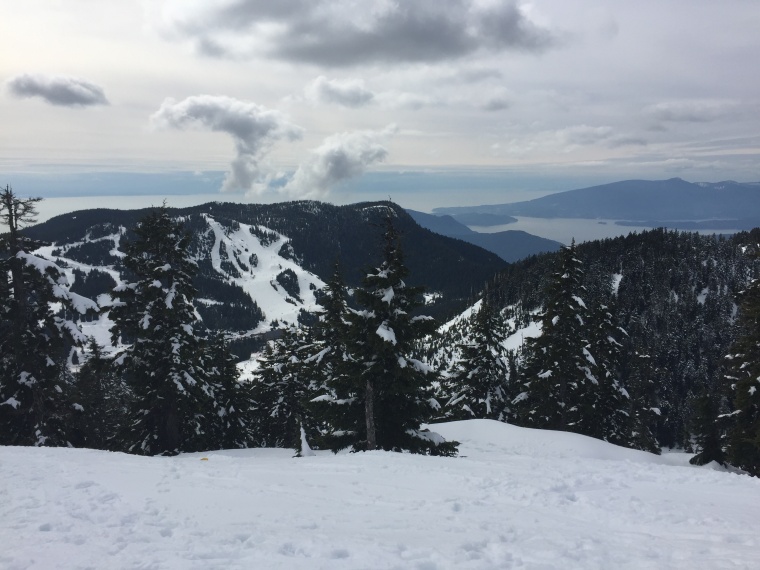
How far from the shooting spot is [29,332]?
1928 centimetres

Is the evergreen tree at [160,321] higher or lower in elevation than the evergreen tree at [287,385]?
higher

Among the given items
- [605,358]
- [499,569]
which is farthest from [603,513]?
[605,358]

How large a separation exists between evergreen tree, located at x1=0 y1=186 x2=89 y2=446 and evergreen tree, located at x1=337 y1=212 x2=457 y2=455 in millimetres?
12419

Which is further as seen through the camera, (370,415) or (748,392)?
(748,392)

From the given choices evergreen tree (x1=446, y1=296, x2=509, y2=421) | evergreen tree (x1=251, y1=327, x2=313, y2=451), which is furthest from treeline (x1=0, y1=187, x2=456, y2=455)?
evergreen tree (x1=446, y1=296, x2=509, y2=421)

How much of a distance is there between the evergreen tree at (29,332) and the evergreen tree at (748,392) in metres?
31.3

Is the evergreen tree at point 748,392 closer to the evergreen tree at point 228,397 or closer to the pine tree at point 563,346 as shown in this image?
the pine tree at point 563,346

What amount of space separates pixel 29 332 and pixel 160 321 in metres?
5.29

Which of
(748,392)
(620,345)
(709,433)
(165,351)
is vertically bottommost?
(709,433)

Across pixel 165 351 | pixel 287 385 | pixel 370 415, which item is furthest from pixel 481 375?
pixel 165 351

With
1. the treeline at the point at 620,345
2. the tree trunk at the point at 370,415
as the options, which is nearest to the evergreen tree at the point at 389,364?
the tree trunk at the point at 370,415

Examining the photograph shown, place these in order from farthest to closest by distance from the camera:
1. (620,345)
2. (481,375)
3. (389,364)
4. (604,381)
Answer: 1. (481,375)
2. (620,345)
3. (604,381)
4. (389,364)

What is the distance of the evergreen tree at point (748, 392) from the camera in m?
20.8

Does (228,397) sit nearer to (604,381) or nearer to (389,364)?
(389,364)
